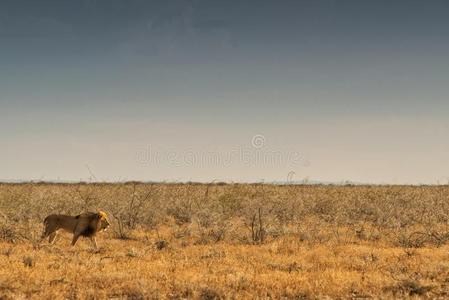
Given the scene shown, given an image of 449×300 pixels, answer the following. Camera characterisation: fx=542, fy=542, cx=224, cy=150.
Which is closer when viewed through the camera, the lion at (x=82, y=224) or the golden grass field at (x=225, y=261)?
the golden grass field at (x=225, y=261)

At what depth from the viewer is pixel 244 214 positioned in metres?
24.7

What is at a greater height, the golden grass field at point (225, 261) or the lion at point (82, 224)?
the lion at point (82, 224)

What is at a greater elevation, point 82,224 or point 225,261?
point 82,224

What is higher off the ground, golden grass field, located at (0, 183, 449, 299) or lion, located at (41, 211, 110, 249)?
lion, located at (41, 211, 110, 249)

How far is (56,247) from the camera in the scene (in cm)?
1393

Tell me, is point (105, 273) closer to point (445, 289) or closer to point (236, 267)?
point (236, 267)

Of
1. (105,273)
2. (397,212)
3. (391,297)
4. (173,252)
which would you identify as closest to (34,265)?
(105,273)

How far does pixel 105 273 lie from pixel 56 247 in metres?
4.21

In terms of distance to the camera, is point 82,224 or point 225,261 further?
point 82,224

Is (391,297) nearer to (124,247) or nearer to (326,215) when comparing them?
(124,247)

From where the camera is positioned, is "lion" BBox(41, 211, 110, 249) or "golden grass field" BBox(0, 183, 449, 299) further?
"lion" BBox(41, 211, 110, 249)

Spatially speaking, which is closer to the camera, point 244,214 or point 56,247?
point 56,247

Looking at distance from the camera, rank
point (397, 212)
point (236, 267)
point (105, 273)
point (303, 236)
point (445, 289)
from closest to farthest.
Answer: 1. point (445, 289)
2. point (105, 273)
3. point (236, 267)
4. point (303, 236)
5. point (397, 212)

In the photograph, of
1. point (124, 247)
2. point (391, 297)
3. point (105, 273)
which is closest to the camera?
point (391, 297)
